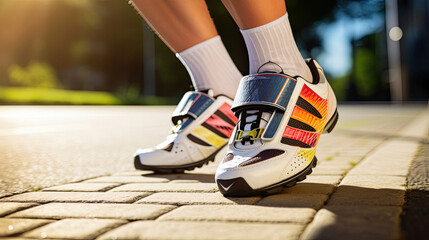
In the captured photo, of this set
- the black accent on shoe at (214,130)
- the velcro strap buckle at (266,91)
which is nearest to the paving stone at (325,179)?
the velcro strap buckle at (266,91)

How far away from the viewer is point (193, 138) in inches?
92.4

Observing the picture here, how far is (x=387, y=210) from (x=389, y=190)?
1.13 ft

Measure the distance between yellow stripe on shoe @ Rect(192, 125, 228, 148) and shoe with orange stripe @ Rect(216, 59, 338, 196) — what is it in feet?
1.52

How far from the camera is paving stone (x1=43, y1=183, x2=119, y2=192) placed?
75.4 inches

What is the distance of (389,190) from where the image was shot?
1.71 metres

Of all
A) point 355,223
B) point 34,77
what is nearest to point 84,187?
point 355,223

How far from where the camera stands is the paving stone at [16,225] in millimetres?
1276

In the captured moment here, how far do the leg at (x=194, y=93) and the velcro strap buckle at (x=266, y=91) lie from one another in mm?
510

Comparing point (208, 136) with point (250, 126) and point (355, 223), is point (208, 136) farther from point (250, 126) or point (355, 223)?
point (355, 223)

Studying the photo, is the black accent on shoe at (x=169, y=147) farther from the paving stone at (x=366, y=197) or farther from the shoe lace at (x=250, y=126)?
the paving stone at (x=366, y=197)

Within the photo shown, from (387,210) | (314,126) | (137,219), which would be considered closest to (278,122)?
(314,126)

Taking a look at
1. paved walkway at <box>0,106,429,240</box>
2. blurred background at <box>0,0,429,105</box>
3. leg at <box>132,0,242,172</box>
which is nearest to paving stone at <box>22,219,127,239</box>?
Result: paved walkway at <box>0,106,429,240</box>

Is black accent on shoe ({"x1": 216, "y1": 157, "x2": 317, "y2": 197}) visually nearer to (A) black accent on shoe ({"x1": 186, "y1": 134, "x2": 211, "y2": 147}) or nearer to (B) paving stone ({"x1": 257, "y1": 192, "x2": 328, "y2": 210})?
(B) paving stone ({"x1": 257, "y1": 192, "x2": 328, "y2": 210})

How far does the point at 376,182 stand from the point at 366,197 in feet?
1.09
